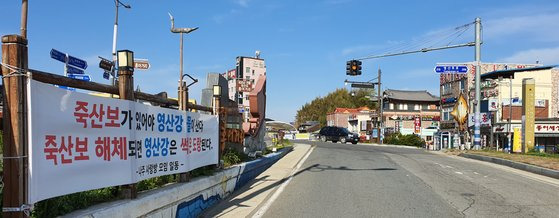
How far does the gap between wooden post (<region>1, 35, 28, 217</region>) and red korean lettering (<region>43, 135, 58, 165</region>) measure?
0.25 metres

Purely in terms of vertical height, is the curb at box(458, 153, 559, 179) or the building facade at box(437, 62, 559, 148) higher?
the building facade at box(437, 62, 559, 148)

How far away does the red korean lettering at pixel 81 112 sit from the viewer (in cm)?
516

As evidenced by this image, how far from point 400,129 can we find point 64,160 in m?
68.3

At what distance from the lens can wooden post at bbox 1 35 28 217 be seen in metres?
4.36

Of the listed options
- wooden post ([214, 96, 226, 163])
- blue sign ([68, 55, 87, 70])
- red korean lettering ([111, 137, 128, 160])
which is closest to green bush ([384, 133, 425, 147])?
blue sign ([68, 55, 87, 70])

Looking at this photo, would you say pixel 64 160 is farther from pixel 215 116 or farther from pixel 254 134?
pixel 254 134

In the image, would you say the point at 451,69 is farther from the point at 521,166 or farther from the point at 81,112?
the point at 81,112

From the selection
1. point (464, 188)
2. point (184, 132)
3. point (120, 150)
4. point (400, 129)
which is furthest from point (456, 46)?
point (400, 129)

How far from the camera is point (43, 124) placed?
463cm

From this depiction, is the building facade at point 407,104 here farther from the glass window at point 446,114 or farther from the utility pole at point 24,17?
the utility pole at point 24,17

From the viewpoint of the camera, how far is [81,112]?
5238mm

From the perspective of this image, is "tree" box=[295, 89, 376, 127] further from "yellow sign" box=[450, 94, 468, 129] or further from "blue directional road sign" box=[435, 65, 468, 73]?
"blue directional road sign" box=[435, 65, 468, 73]

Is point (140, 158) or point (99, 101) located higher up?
point (99, 101)

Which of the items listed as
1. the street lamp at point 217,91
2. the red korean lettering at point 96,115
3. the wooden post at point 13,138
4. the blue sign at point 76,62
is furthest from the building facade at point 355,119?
the wooden post at point 13,138
